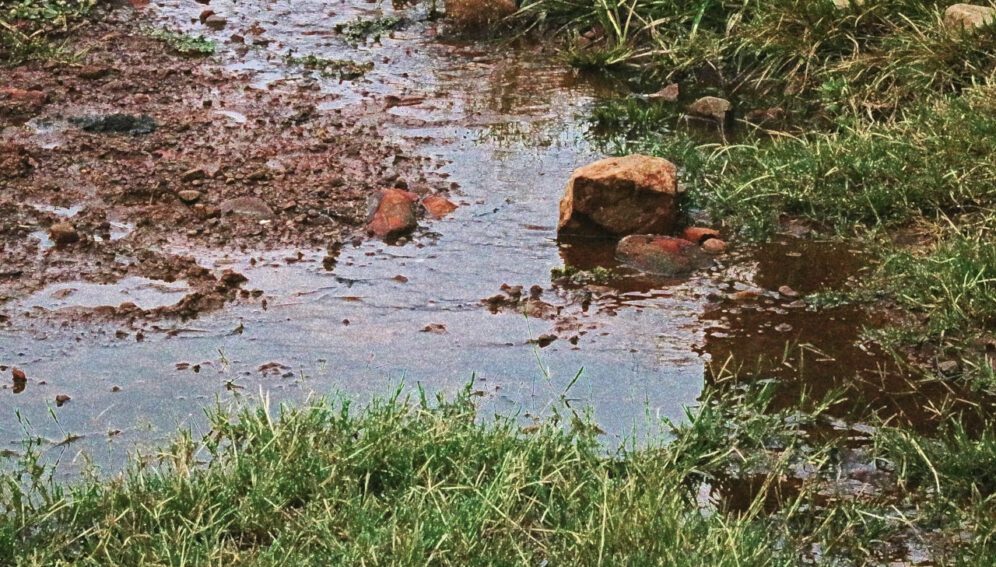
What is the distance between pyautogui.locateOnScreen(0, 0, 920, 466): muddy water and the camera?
4.12 m

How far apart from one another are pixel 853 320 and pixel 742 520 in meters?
1.62

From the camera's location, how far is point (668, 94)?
728 cm

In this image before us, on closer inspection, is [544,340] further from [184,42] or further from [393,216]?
[184,42]

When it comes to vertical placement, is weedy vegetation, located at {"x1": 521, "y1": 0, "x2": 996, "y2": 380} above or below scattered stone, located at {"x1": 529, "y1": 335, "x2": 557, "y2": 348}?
above

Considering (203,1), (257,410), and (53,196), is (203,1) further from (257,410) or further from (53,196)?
(257,410)

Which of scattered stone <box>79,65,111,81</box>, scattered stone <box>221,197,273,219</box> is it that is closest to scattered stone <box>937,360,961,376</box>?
scattered stone <box>221,197,273,219</box>

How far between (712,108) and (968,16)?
1.27 metres

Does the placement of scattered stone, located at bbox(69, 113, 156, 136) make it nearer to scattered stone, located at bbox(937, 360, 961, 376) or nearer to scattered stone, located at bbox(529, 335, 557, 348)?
scattered stone, located at bbox(529, 335, 557, 348)

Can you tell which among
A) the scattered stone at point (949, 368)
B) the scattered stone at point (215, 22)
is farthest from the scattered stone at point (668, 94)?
the scattered stone at point (949, 368)

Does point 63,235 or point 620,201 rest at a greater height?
point 620,201

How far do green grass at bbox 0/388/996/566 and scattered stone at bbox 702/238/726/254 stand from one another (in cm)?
151

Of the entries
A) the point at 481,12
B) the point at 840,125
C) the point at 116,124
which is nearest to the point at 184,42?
the point at 116,124

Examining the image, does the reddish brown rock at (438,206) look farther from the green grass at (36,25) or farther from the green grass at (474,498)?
the green grass at (36,25)

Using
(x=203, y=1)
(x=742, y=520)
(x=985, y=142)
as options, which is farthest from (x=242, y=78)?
(x=742, y=520)
